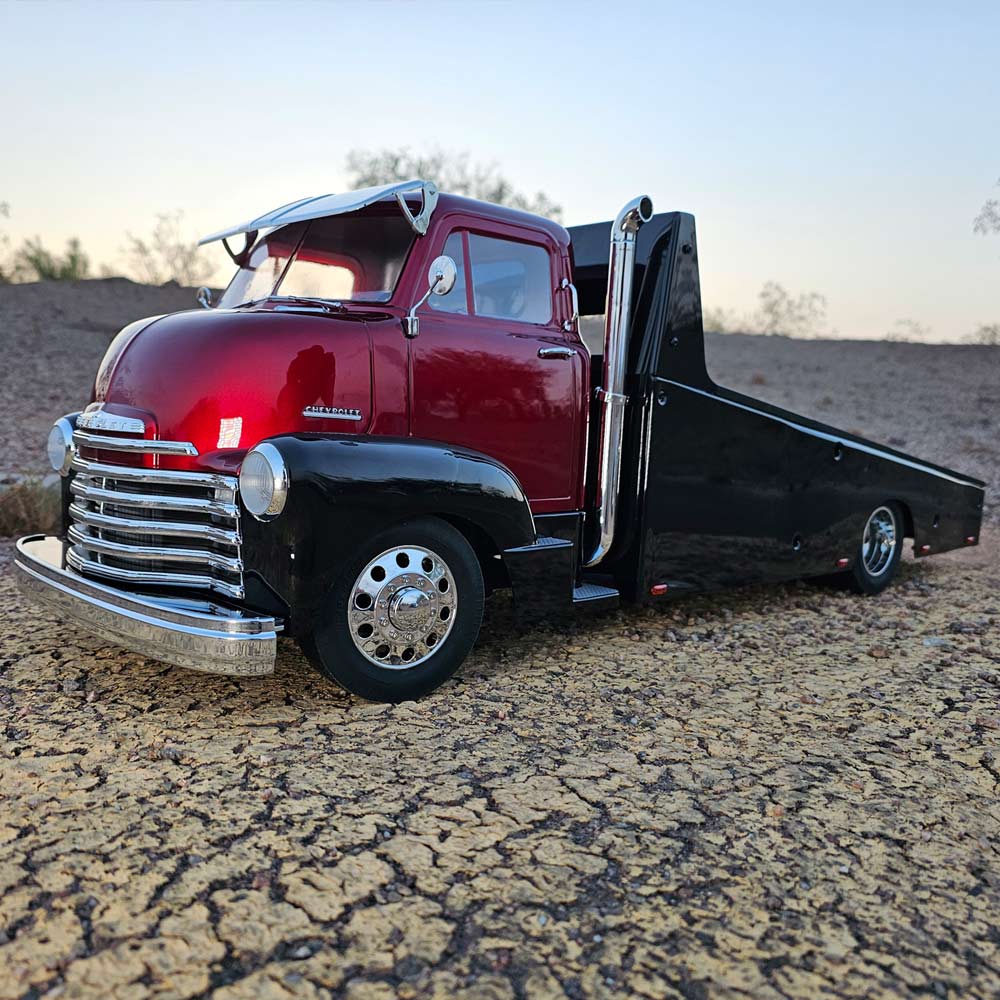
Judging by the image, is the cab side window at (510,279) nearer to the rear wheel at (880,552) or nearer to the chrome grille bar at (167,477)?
the chrome grille bar at (167,477)

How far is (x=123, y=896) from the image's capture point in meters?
2.60

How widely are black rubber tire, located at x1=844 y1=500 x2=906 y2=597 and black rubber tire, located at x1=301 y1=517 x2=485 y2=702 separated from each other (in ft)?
11.7

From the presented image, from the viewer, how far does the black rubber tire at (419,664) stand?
3.89m

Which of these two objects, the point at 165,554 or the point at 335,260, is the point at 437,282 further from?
the point at 165,554

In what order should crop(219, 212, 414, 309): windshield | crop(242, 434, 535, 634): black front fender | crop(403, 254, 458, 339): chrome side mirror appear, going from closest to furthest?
crop(242, 434, 535, 634): black front fender → crop(403, 254, 458, 339): chrome side mirror → crop(219, 212, 414, 309): windshield

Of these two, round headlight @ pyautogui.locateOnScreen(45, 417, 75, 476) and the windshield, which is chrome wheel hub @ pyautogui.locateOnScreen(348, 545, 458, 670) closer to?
the windshield

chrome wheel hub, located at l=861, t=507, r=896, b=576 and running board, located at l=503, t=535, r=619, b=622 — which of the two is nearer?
running board, located at l=503, t=535, r=619, b=622

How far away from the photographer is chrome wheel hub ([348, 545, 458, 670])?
397 cm

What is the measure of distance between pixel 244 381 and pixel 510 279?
60.8 inches

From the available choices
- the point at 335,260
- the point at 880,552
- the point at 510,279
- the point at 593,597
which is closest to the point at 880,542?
the point at 880,552

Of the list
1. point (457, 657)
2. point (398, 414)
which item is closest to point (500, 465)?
point (398, 414)

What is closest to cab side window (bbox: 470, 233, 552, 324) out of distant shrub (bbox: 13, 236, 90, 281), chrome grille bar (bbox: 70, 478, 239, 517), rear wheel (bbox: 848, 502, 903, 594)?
chrome grille bar (bbox: 70, 478, 239, 517)

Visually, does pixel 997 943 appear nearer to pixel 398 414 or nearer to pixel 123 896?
pixel 123 896

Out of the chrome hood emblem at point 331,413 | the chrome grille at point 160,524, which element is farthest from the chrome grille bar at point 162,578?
the chrome hood emblem at point 331,413
